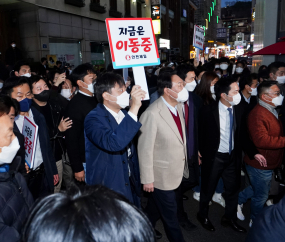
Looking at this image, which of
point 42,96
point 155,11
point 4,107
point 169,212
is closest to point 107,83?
point 4,107

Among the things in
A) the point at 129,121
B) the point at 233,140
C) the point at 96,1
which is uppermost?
the point at 96,1

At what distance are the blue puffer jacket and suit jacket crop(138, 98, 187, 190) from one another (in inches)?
54.7

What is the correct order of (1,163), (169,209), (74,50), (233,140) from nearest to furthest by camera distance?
(1,163) → (169,209) → (233,140) → (74,50)

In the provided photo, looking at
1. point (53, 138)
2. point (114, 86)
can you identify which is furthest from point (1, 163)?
point (53, 138)

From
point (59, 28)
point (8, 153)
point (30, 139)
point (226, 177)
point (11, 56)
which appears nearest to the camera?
point (8, 153)

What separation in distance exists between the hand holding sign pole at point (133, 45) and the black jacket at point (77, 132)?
2.64 ft

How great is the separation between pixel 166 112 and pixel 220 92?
41.1 inches

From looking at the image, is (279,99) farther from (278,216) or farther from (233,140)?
(278,216)

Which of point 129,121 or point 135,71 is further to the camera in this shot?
point 135,71

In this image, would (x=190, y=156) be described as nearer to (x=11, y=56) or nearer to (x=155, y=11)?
(x=11, y=56)

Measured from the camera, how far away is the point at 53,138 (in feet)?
12.1

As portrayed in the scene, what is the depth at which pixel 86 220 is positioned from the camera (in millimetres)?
801

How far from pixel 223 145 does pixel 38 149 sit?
245 centimetres

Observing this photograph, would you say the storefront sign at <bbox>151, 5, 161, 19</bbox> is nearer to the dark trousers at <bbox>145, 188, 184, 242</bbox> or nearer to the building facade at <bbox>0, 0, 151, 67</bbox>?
the building facade at <bbox>0, 0, 151, 67</bbox>
